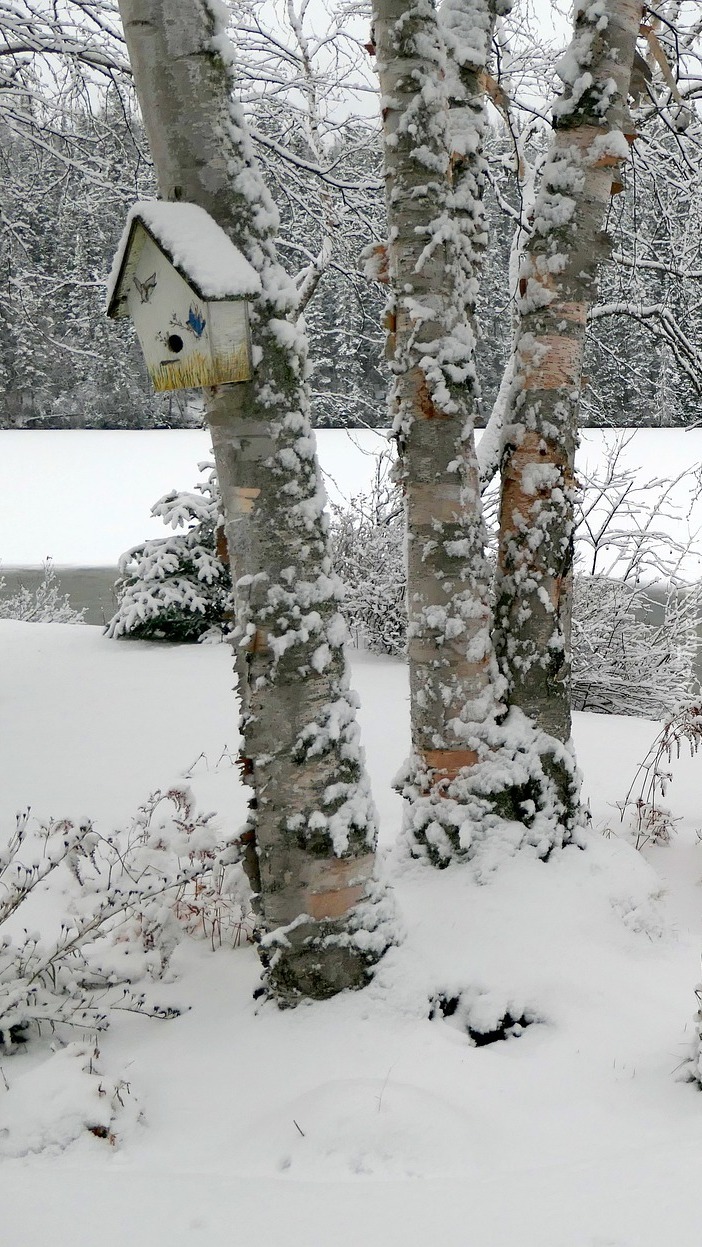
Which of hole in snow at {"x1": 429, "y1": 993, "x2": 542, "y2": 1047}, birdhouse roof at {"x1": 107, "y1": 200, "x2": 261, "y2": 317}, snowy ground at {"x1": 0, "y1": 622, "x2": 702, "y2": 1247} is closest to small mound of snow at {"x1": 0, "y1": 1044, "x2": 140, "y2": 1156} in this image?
snowy ground at {"x1": 0, "y1": 622, "x2": 702, "y2": 1247}

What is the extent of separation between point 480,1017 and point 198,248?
6.62 feet

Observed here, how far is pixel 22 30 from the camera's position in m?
4.73

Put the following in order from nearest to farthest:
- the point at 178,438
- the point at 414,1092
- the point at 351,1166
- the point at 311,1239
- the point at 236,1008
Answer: the point at 311,1239 → the point at 351,1166 → the point at 414,1092 → the point at 236,1008 → the point at 178,438

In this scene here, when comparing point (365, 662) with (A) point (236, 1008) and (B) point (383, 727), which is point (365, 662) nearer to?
(B) point (383, 727)

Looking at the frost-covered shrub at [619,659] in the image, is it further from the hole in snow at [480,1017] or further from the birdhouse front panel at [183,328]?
the birdhouse front panel at [183,328]

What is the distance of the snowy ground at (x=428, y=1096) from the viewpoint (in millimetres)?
1637

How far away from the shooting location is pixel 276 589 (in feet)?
7.32

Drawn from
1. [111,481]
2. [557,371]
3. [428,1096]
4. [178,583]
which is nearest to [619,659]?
[178,583]

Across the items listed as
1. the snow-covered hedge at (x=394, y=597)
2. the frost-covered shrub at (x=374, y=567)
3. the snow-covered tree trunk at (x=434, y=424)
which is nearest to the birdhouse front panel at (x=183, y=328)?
the snow-covered tree trunk at (x=434, y=424)

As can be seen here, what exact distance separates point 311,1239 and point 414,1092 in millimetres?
440

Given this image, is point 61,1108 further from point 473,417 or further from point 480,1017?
point 473,417

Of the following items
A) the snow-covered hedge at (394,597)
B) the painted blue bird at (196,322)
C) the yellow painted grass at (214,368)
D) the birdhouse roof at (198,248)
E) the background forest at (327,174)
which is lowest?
the snow-covered hedge at (394,597)

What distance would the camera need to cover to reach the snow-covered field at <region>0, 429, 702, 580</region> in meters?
16.8

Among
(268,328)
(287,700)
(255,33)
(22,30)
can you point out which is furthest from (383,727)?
(255,33)
